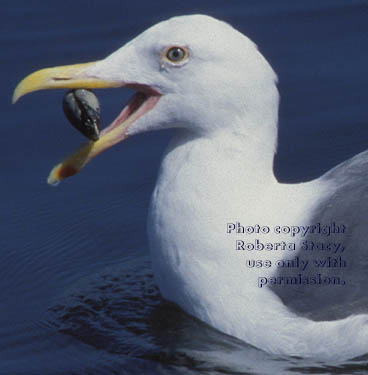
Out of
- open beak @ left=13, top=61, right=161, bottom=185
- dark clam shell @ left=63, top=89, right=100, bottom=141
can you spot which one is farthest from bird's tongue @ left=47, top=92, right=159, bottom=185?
dark clam shell @ left=63, top=89, right=100, bottom=141

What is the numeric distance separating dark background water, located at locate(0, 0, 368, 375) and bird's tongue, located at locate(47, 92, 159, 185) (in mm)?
985

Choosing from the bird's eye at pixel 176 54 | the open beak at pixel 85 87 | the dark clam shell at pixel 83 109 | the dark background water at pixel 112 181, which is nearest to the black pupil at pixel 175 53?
the bird's eye at pixel 176 54

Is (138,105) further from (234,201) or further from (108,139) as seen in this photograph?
(234,201)

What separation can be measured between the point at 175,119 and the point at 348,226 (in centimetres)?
99

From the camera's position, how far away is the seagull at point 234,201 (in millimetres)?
5688

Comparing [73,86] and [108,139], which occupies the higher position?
[73,86]

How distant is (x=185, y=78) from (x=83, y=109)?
2.13 feet

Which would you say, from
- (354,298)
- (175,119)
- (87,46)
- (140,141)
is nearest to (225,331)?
(354,298)

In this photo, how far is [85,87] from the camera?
5.80 metres

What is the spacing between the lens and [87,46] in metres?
8.93

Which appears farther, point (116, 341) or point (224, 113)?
point (116, 341)

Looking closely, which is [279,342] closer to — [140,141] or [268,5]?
[140,141]

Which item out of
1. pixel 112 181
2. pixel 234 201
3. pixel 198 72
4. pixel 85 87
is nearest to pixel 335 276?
pixel 234 201

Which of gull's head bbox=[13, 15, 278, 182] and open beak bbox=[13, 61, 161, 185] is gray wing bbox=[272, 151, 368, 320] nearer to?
gull's head bbox=[13, 15, 278, 182]
